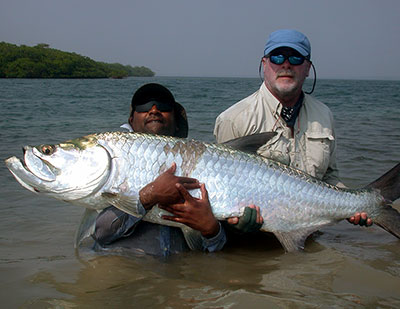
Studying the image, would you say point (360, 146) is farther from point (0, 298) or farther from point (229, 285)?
point (0, 298)

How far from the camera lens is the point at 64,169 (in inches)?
105

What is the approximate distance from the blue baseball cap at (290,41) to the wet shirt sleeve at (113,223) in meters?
1.91

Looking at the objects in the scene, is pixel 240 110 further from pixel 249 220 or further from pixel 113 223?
pixel 113 223

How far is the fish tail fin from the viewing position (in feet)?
10.3

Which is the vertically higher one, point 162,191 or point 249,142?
point 249,142

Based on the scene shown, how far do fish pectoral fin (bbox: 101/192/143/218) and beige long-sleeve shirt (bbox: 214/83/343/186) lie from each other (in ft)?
4.55

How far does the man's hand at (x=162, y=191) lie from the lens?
8.81 ft

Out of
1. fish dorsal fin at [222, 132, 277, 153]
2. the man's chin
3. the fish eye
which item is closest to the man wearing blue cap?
fish dorsal fin at [222, 132, 277, 153]

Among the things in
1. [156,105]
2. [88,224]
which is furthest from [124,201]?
[156,105]

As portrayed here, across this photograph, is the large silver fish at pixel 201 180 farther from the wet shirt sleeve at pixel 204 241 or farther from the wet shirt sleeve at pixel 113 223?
the wet shirt sleeve at pixel 204 241

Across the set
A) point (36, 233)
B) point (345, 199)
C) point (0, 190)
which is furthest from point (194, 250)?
point (0, 190)

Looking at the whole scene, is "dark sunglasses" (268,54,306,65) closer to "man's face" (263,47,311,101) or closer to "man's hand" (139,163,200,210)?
"man's face" (263,47,311,101)

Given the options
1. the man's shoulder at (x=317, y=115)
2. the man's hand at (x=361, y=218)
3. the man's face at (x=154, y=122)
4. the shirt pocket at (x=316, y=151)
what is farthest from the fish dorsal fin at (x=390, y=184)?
the man's face at (x=154, y=122)

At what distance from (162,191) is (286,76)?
167 cm
